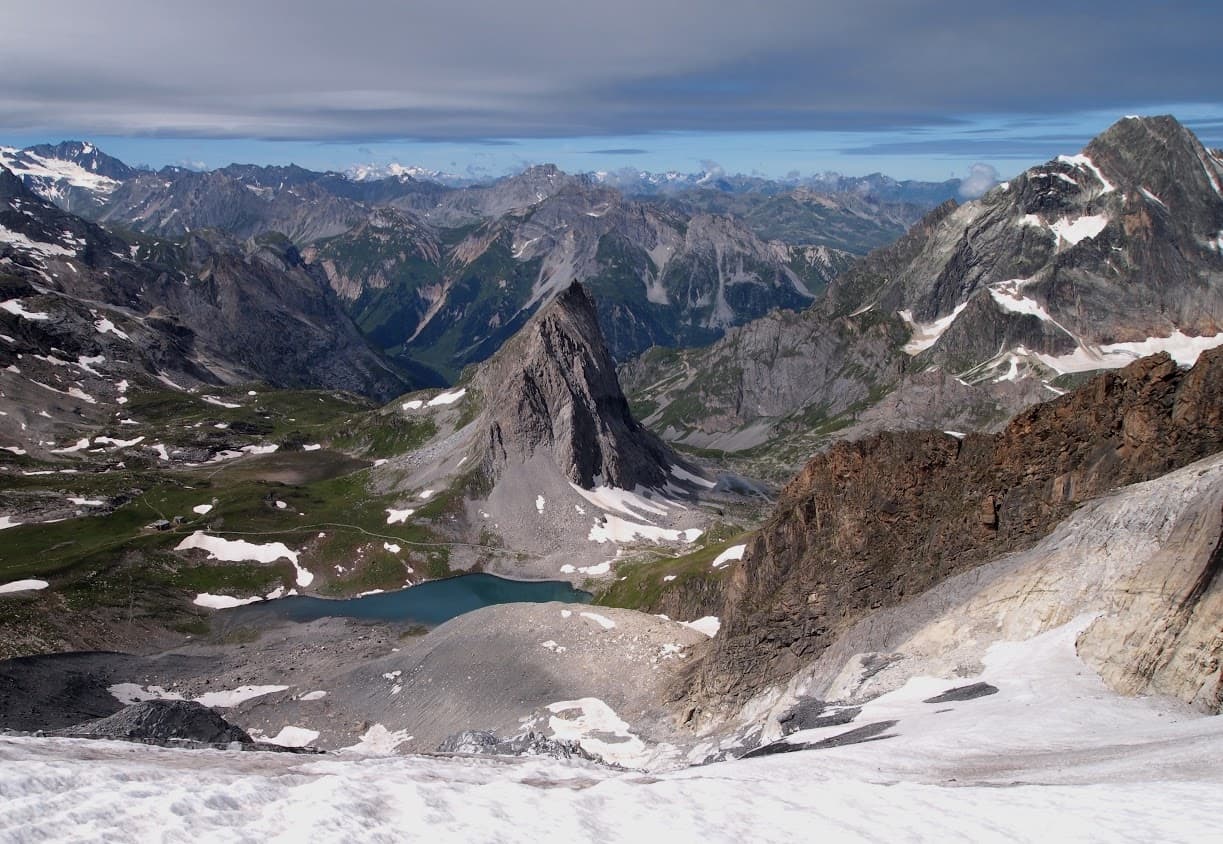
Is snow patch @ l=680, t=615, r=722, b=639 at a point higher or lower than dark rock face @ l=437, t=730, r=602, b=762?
lower

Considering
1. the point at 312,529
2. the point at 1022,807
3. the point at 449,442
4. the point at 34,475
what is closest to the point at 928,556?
the point at 1022,807

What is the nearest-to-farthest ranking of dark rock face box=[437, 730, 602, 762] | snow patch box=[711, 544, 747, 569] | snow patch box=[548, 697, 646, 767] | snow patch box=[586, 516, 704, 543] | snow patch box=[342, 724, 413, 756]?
dark rock face box=[437, 730, 602, 762] < snow patch box=[548, 697, 646, 767] < snow patch box=[342, 724, 413, 756] < snow patch box=[711, 544, 747, 569] < snow patch box=[586, 516, 704, 543]

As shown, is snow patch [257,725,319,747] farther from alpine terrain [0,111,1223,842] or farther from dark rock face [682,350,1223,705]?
dark rock face [682,350,1223,705]

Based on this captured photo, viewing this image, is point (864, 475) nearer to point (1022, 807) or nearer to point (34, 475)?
point (1022, 807)

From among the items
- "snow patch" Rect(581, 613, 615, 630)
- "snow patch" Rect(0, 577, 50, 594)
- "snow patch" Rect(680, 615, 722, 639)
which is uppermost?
"snow patch" Rect(581, 613, 615, 630)

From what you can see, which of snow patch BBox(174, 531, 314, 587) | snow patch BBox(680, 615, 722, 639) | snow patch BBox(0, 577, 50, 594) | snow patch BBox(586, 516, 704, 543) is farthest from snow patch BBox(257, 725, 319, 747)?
snow patch BBox(586, 516, 704, 543)

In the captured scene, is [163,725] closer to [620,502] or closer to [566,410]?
[620,502]
